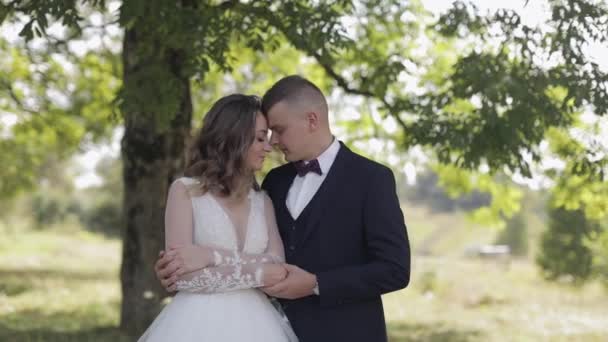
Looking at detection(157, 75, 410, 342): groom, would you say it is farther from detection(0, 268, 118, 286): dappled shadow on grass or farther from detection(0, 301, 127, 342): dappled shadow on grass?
detection(0, 268, 118, 286): dappled shadow on grass

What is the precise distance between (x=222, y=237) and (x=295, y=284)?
1.57 feet

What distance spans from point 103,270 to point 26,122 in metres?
7.03

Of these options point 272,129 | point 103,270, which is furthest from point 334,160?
point 103,270

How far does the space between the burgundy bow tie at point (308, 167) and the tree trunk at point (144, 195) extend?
5625mm

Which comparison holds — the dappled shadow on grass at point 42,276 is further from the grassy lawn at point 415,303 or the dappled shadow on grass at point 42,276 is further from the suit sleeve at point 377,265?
the suit sleeve at point 377,265

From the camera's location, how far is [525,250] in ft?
149

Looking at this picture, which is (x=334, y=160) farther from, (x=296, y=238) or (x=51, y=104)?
(x=51, y=104)

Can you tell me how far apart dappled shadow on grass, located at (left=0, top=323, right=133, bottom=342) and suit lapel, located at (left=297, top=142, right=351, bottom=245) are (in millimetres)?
6238

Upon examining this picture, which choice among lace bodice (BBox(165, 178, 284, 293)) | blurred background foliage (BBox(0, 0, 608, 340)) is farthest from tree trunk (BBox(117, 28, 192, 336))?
lace bodice (BBox(165, 178, 284, 293))

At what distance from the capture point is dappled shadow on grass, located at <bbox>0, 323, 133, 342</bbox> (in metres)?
9.55

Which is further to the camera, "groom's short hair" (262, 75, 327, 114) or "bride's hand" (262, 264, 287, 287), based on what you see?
"groom's short hair" (262, 75, 327, 114)

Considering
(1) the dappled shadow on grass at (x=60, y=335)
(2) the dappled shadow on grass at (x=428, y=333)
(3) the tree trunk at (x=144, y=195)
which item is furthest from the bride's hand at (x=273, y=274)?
(2) the dappled shadow on grass at (x=428, y=333)

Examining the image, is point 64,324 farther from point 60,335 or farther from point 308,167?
point 308,167

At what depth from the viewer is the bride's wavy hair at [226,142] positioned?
4.07 metres
